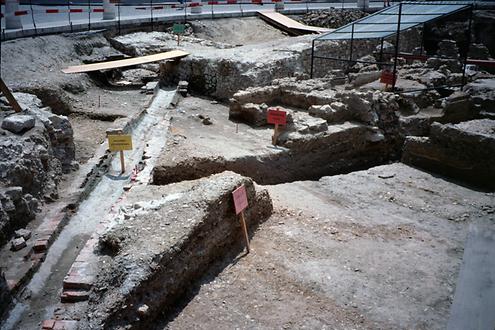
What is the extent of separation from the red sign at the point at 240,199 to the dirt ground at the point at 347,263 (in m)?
0.54

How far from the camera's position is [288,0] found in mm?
26438

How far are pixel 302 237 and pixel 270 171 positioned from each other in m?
2.61

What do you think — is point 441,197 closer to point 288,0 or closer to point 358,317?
point 358,317

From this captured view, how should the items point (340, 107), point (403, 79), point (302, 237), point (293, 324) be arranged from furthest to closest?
point (403, 79), point (340, 107), point (302, 237), point (293, 324)

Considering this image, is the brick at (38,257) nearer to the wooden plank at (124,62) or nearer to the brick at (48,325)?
the brick at (48,325)

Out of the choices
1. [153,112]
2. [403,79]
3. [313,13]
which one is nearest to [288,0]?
[313,13]

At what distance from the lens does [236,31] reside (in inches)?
733

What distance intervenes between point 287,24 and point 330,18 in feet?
10.6

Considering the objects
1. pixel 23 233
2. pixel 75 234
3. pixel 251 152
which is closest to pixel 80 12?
pixel 251 152

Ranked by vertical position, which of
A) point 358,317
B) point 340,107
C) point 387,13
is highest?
point 387,13

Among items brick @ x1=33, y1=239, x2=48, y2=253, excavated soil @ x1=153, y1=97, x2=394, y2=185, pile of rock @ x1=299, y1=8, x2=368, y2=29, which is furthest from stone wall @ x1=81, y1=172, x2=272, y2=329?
pile of rock @ x1=299, y1=8, x2=368, y2=29

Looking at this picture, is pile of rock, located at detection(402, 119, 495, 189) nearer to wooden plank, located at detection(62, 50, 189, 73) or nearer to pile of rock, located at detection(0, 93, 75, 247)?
pile of rock, located at detection(0, 93, 75, 247)

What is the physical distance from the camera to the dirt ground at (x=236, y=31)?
1764cm

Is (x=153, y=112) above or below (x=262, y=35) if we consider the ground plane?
below
